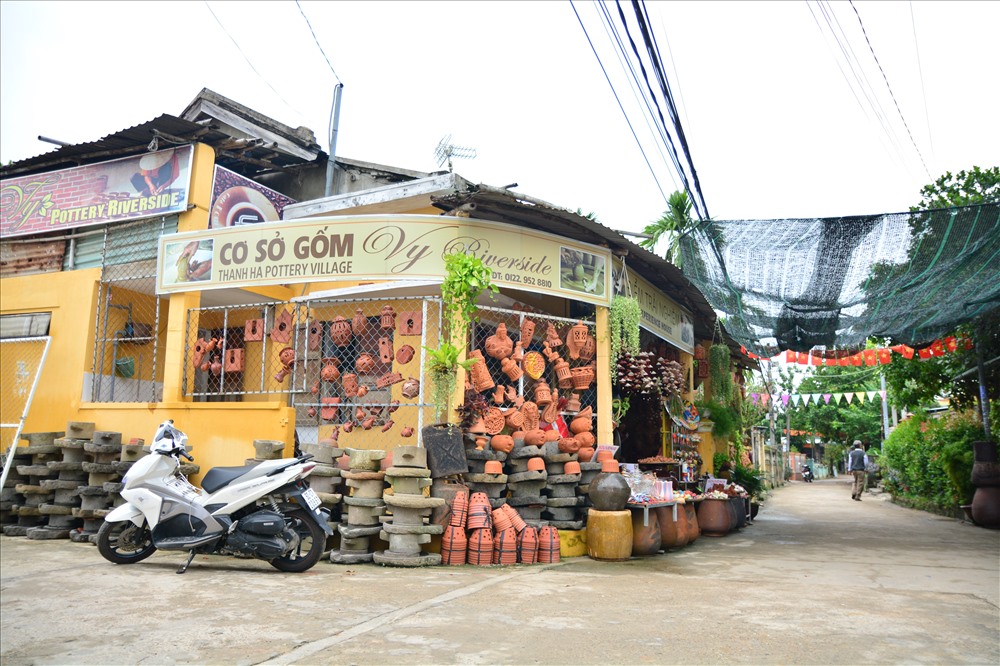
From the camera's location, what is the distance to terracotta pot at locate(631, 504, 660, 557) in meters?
8.12

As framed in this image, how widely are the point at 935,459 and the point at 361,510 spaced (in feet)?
42.0

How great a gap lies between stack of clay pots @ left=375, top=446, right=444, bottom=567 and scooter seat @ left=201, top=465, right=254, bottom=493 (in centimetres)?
142

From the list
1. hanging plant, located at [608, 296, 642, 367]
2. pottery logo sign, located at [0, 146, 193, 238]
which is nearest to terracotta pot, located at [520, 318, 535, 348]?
hanging plant, located at [608, 296, 642, 367]

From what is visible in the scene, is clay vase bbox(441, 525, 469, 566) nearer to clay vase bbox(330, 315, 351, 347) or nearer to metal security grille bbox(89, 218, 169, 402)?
clay vase bbox(330, 315, 351, 347)

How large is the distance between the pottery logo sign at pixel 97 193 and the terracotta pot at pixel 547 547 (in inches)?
274

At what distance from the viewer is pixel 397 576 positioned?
6.49 metres

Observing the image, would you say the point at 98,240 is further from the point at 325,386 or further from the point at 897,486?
the point at 897,486

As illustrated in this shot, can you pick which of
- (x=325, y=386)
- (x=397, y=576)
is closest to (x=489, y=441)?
(x=397, y=576)

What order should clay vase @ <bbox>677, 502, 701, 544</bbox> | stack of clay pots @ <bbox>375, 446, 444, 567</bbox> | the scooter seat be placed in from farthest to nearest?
clay vase @ <bbox>677, 502, 701, 544</bbox> → stack of clay pots @ <bbox>375, 446, 444, 567</bbox> → the scooter seat

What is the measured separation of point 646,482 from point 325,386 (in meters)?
4.28

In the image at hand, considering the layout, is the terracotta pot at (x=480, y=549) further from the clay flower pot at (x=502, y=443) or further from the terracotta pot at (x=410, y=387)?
the terracotta pot at (x=410, y=387)

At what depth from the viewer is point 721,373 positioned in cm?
1352

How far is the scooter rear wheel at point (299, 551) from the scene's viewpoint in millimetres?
6527

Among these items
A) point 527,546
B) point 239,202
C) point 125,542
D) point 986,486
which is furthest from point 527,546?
point 986,486
